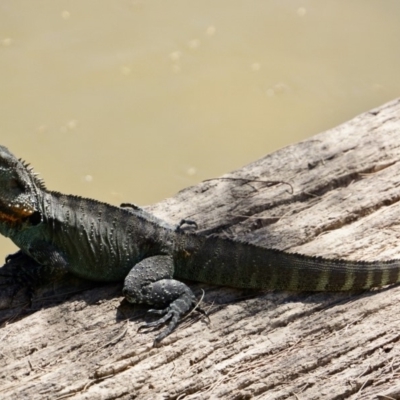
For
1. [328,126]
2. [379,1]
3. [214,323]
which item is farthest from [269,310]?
[379,1]

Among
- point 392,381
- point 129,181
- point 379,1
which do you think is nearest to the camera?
point 392,381

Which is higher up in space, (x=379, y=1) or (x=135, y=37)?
(x=135, y=37)

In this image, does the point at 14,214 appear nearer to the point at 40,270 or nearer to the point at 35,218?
the point at 35,218

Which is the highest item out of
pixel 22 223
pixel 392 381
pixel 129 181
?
pixel 129 181

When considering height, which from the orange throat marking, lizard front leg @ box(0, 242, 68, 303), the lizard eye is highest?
the lizard eye

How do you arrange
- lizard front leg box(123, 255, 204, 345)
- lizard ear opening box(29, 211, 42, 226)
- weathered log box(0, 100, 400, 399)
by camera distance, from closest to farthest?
weathered log box(0, 100, 400, 399) < lizard front leg box(123, 255, 204, 345) < lizard ear opening box(29, 211, 42, 226)

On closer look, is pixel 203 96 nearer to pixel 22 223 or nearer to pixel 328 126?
pixel 328 126

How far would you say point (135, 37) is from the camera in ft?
27.4

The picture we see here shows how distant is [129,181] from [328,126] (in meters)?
2.33

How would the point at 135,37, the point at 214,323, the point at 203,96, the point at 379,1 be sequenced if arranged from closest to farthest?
the point at 214,323 → the point at 203,96 → the point at 135,37 → the point at 379,1

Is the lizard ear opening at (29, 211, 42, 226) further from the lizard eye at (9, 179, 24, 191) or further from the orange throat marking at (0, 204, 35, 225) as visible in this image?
the lizard eye at (9, 179, 24, 191)

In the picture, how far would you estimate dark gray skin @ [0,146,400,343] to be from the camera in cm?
396

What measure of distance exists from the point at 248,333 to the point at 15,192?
1596mm

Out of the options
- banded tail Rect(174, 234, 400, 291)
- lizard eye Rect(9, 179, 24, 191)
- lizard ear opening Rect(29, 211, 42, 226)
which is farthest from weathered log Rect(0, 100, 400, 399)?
lizard eye Rect(9, 179, 24, 191)
